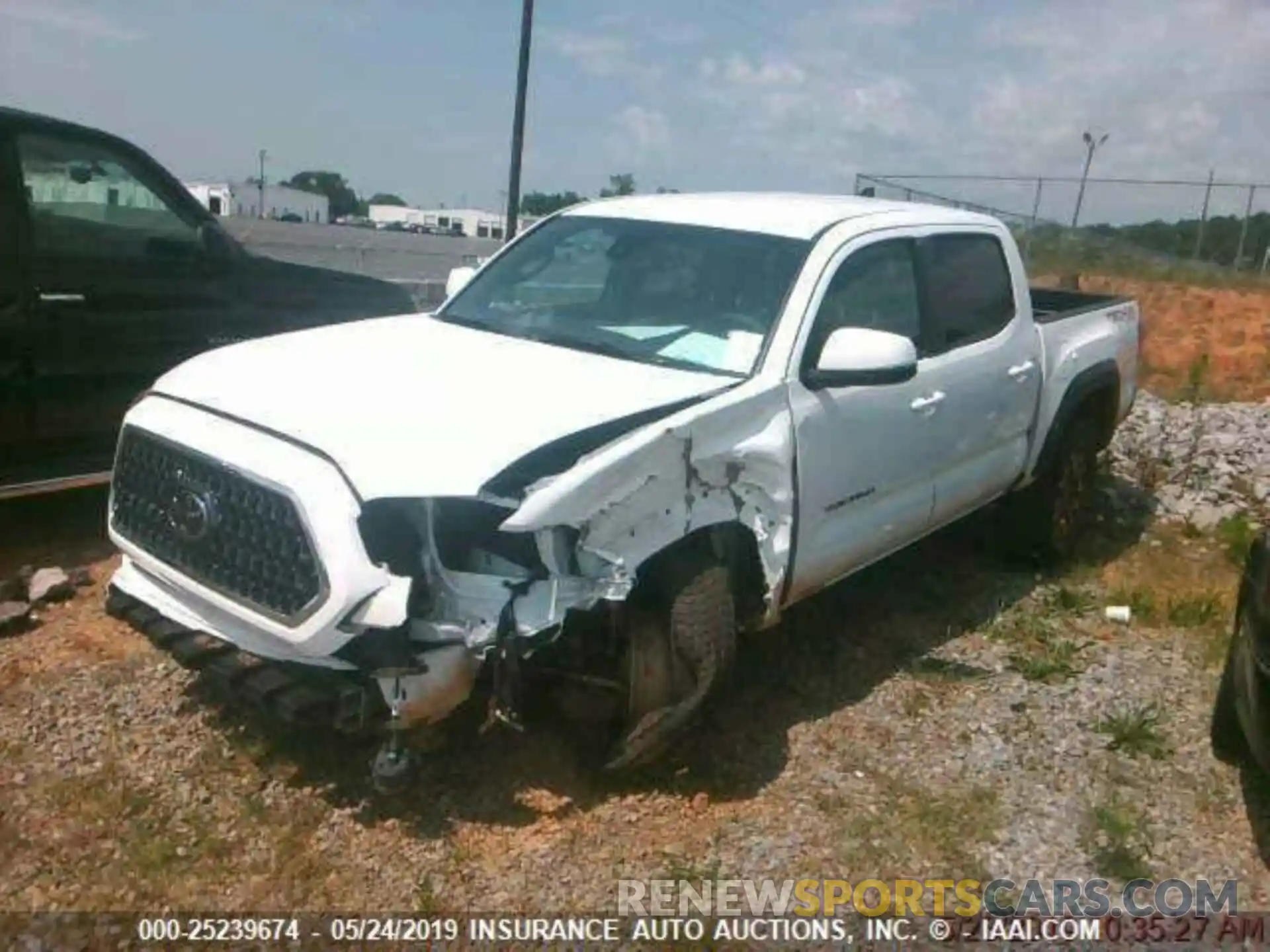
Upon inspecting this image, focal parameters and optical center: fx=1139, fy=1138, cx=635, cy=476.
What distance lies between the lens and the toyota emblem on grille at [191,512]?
10.8 feet

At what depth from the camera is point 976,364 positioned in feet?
16.3

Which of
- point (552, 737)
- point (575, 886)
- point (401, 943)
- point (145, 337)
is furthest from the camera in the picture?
point (145, 337)

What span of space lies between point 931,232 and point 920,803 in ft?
8.24

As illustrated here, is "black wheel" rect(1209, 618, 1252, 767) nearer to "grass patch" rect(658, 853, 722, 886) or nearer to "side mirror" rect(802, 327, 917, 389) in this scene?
"side mirror" rect(802, 327, 917, 389)

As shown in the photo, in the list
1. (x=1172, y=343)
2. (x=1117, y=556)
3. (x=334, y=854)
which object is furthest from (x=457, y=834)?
(x=1172, y=343)

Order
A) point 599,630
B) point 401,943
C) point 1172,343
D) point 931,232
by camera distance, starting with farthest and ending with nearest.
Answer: point 1172,343 < point 931,232 < point 599,630 < point 401,943

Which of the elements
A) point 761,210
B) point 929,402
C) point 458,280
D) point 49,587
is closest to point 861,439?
point 929,402

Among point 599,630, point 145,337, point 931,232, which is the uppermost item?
point 931,232

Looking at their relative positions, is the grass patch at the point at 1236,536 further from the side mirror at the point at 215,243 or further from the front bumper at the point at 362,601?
the side mirror at the point at 215,243

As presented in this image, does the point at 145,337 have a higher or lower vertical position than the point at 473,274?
lower

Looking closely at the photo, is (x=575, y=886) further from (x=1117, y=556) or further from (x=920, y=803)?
(x=1117, y=556)

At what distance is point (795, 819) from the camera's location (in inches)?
140

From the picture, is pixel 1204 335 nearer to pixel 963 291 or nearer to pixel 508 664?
pixel 963 291

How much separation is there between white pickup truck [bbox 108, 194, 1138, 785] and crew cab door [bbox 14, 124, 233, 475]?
1.34 m
